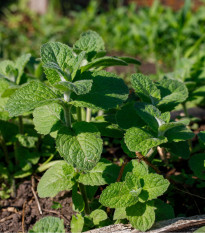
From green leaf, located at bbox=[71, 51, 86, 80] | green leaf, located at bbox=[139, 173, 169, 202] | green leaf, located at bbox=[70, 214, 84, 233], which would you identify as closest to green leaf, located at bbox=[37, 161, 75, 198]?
green leaf, located at bbox=[70, 214, 84, 233]

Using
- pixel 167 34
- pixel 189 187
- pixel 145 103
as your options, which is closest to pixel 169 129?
pixel 145 103

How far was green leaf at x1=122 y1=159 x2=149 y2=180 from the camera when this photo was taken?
58.8 inches

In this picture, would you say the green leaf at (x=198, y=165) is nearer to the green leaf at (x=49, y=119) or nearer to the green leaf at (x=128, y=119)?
the green leaf at (x=128, y=119)

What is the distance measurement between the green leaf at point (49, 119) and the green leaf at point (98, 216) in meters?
0.50

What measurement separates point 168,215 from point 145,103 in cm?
60

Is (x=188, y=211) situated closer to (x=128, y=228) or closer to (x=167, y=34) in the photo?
(x=128, y=228)

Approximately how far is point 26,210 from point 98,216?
54cm

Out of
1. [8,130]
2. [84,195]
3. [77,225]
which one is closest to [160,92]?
[84,195]

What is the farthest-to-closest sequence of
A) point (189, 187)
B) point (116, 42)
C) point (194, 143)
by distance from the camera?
point (116, 42)
point (194, 143)
point (189, 187)

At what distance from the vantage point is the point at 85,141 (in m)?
1.44

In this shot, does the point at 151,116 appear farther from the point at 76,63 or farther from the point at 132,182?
the point at 76,63

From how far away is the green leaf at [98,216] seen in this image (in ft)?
5.23

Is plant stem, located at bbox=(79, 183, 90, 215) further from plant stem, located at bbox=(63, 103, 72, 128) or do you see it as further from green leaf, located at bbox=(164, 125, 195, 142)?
green leaf, located at bbox=(164, 125, 195, 142)

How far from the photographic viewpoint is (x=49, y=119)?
1.63 metres
